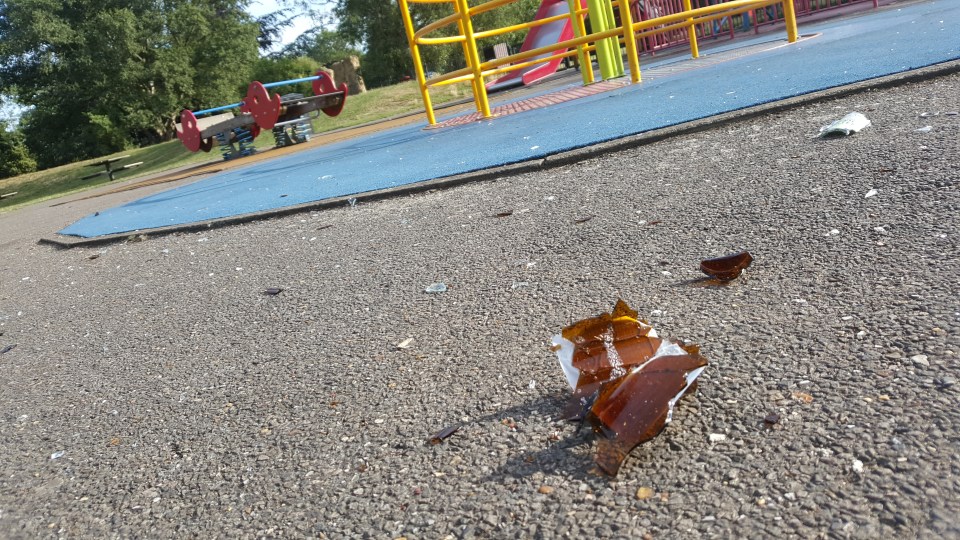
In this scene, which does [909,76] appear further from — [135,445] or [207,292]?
[135,445]

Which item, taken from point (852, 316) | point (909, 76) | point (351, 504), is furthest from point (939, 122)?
point (351, 504)

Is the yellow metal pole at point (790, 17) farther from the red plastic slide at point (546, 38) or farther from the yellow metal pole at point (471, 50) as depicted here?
the red plastic slide at point (546, 38)

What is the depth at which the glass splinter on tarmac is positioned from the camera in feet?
5.25

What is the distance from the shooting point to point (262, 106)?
47.8 feet

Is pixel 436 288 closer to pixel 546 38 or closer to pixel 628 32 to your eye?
pixel 628 32

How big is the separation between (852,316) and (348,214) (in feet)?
12.6

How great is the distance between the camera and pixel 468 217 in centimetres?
417

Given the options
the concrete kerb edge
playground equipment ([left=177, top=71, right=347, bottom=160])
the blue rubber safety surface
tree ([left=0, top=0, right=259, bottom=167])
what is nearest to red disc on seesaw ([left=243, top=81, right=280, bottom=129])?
playground equipment ([left=177, top=71, right=347, bottom=160])

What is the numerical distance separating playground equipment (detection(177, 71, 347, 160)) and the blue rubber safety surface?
17.1 feet

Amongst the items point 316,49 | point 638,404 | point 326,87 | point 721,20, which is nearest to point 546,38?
point 326,87

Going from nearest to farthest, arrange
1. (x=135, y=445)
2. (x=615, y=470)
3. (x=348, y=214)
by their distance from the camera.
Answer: (x=615, y=470), (x=135, y=445), (x=348, y=214)

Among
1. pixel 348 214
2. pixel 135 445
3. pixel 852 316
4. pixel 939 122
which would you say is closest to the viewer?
pixel 852 316

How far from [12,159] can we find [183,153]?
17278 millimetres

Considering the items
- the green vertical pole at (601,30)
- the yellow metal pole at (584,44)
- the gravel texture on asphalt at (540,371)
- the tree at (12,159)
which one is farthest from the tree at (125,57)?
the gravel texture on asphalt at (540,371)
